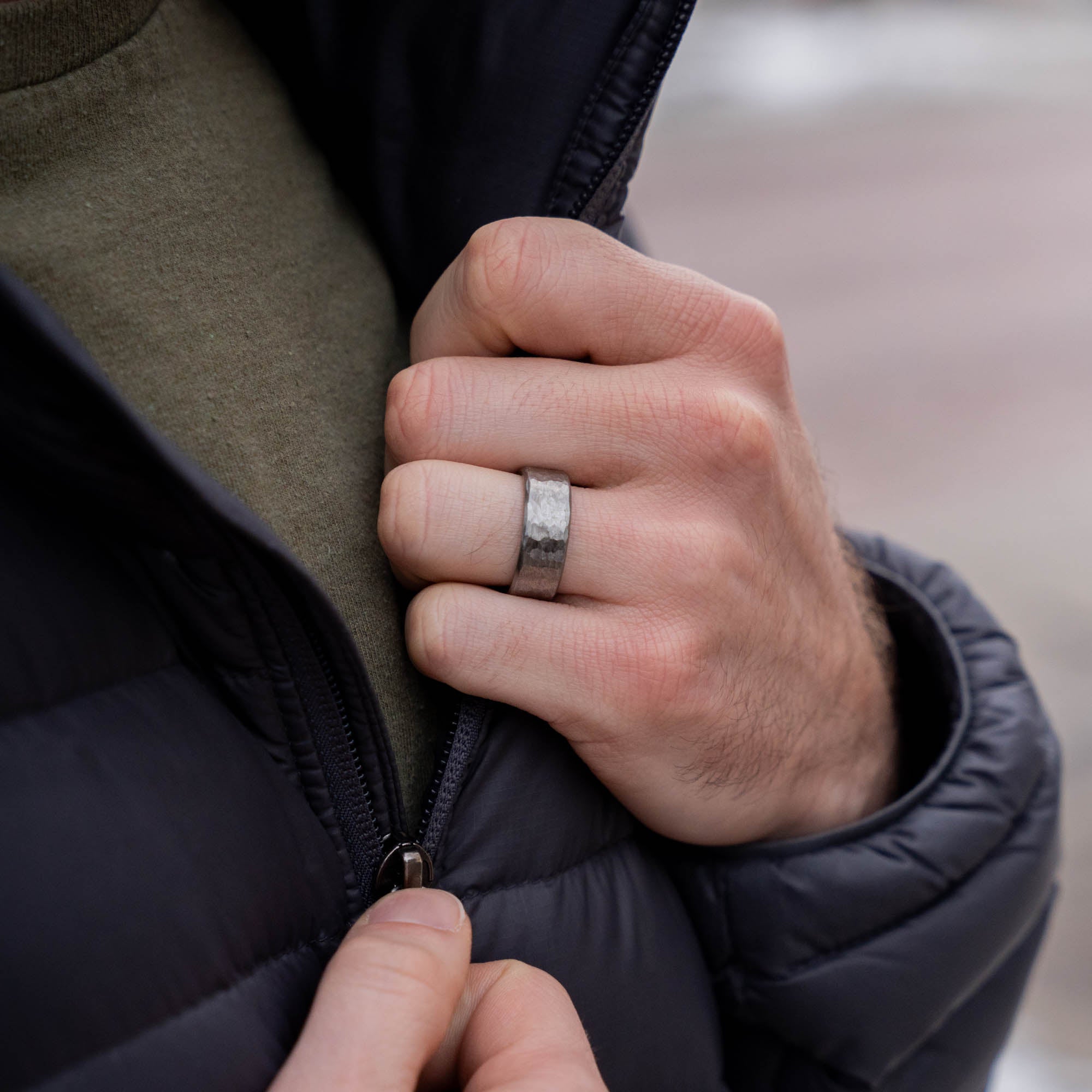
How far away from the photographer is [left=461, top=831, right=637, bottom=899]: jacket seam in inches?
25.3

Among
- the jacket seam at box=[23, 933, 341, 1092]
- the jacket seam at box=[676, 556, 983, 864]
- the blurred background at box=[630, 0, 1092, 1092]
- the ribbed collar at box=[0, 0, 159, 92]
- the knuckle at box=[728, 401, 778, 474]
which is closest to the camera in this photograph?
the jacket seam at box=[23, 933, 341, 1092]

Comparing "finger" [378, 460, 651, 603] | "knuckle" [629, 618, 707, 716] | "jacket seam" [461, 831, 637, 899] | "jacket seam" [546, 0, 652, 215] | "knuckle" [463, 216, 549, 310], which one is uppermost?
"jacket seam" [546, 0, 652, 215]

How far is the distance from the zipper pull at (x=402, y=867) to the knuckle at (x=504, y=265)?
341mm

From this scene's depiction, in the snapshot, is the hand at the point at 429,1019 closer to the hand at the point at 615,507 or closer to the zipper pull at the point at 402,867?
the zipper pull at the point at 402,867

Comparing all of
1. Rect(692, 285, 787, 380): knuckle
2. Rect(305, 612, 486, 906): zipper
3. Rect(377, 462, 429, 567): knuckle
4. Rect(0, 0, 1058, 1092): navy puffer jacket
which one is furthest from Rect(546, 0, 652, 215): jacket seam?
Rect(305, 612, 486, 906): zipper

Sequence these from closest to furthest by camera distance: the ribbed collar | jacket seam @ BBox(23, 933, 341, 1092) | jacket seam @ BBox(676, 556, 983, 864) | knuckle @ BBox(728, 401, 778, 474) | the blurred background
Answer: jacket seam @ BBox(23, 933, 341, 1092)
the ribbed collar
knuckle @ BBox(728, 401, 778, 474)
jacket seam @ BBox(676, 556, 983, 864)
the blurred background

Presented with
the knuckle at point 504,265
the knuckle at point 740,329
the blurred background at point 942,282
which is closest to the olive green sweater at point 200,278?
the knuckle at point 504,265

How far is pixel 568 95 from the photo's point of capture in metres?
0.71

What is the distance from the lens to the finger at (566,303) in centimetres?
67

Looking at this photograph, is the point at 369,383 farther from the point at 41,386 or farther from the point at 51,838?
the point at 51,838

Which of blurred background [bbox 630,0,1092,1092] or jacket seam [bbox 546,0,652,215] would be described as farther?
blurred background [bbox 630,0,1092,1092]

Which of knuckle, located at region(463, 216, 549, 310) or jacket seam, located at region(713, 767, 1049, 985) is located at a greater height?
knuckle, located at region(463, 216, 549, 310)

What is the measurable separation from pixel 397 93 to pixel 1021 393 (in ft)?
10.3

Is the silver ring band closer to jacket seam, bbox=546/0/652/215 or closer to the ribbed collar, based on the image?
jacket seam, bbox=546/0/652/215
